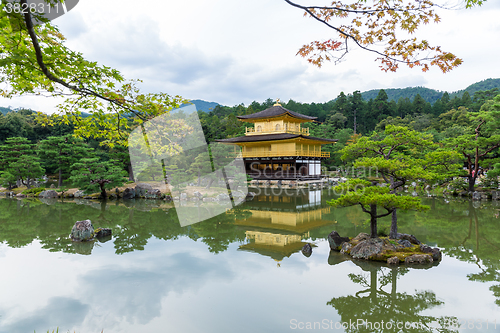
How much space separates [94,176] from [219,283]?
11.4 metres

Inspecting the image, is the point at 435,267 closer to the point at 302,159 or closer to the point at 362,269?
the point at 362,269

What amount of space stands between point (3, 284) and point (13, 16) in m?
4.37

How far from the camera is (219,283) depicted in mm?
4441

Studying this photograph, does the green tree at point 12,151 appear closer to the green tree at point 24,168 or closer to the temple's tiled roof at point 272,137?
the green tree at point 24,168

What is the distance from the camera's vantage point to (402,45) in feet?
9.04

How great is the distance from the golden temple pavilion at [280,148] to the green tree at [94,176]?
10.5 meters

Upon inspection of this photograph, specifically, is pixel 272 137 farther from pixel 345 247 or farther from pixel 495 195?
pixel 345 247

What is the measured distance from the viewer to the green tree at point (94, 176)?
1334cm

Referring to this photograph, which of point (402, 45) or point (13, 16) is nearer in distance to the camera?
point (13, 16)

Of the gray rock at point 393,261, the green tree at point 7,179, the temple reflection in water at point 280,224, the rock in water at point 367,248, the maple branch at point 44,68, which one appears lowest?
the temple reflection in water at point 280,224

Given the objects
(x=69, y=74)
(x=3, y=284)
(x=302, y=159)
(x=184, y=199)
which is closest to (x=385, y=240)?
(x=69, y=74)

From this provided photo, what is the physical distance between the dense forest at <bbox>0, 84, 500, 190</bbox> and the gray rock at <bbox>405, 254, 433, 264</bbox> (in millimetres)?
6222

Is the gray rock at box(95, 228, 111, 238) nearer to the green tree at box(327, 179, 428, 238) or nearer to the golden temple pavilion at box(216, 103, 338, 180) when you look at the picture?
the green tree at box(327, 179, 428, 238)

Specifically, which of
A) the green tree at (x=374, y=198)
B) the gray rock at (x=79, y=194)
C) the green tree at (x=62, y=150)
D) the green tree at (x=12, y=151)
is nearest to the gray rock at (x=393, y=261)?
the green tree at (x=374, y=198)
